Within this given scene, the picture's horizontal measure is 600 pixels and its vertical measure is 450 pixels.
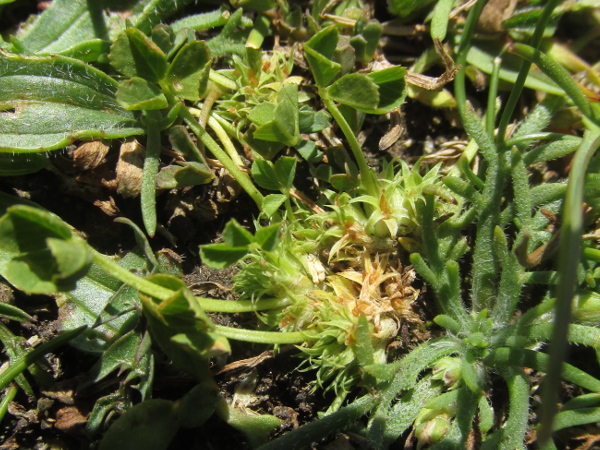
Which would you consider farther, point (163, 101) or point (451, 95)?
point (451, 95)

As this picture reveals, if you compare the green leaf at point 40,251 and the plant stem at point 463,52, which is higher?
the plant stem at point 463,52

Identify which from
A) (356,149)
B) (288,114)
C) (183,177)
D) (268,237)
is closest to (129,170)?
(183,177)

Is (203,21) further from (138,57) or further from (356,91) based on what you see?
(356,91)

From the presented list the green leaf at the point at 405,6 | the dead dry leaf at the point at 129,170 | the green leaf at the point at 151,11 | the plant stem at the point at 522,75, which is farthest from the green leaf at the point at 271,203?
the green leaf at the point at 405,6

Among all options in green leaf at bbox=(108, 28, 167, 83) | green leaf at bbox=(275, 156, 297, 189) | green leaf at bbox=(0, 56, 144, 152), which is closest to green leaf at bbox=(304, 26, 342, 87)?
green leaf at bbox=(275, 156, 297, 189)

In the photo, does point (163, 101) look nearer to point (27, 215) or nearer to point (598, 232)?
point (27, 215)

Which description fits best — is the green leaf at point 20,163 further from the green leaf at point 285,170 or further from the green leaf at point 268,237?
the green leaf at point 268,237

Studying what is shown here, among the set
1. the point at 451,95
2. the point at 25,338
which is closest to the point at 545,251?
the point at 451,95

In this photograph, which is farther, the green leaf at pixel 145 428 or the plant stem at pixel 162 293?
the green leaf at pixel 145 428
